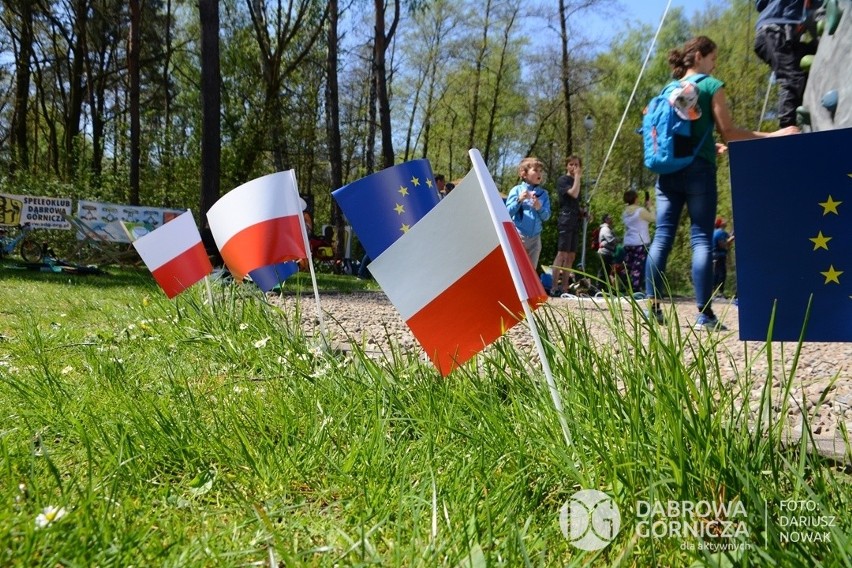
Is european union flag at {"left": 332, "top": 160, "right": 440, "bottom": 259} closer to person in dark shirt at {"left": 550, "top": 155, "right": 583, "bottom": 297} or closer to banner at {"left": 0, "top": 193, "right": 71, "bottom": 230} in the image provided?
person in dark shirt at {"left": 550, "top": 155, "right": 583, "bottom": 297}

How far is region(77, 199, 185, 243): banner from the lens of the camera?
13.3m

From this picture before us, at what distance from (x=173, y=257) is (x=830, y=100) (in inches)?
142

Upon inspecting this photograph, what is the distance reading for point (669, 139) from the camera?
3.54 meters

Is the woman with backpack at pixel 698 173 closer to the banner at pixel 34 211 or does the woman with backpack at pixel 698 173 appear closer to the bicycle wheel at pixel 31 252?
the bicycle wheel at pixel 31 252

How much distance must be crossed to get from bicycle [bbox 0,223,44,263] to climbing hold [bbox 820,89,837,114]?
13.1 metres

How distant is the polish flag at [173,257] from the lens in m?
3.81

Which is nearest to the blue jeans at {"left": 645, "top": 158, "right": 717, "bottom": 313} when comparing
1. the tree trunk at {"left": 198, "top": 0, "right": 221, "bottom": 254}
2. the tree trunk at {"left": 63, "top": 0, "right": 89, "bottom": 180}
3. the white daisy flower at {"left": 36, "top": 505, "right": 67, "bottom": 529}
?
the white daisy flower at {"left": 36, "top": 505, "right": 67, "bottom": 529}

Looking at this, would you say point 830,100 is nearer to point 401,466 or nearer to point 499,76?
point 401,466

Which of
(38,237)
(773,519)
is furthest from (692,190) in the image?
(38,237)

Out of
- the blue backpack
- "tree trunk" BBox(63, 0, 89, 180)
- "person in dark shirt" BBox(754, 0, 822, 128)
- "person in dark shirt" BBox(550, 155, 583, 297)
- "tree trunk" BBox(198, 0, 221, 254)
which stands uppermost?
"tree trunk" BBox(63, 0, 89, 180)

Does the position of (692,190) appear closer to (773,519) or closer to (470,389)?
(470,389)

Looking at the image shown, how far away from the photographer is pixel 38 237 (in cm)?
1341

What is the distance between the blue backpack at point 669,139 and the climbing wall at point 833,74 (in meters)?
0.82

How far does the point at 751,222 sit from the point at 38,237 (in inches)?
604
